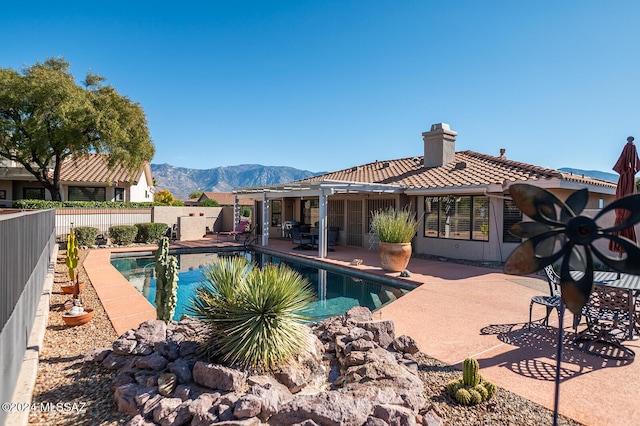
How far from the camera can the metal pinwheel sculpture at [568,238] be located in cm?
261

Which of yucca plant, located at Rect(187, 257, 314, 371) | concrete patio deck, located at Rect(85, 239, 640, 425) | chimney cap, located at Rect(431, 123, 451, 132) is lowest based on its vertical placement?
concrete patio deck, located at Rect(85, 239, 640, 425)

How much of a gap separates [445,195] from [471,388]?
1133cm

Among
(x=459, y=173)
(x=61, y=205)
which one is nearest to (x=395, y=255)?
(x=459, y=173)

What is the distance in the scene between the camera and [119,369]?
4355 millimetres

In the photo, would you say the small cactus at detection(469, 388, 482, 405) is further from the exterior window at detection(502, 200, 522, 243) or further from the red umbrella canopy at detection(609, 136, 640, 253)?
the exterior window at detection(502, 200, 522, 243)

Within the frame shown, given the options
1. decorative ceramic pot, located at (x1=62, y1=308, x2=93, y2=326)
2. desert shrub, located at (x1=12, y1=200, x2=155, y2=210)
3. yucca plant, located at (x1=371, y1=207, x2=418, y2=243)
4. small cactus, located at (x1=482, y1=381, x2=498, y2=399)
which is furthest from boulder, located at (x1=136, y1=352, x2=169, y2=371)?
desert shrub, located at (x1=12, y1=200, x2=155, y2=210)

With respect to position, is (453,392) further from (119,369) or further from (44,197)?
(44,197)

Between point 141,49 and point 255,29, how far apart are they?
734 cm

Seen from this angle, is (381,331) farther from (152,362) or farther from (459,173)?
(459,173)

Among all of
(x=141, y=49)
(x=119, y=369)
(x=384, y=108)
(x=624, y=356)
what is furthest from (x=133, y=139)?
(x=624, y=356)

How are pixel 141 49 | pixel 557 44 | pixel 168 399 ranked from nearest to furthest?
pixel 168 399, pixel 557 44, pixel 141 49

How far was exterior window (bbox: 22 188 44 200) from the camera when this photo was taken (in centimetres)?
2820

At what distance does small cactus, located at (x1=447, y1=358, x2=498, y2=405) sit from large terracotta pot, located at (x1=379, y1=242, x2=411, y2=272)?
6859 millimetres

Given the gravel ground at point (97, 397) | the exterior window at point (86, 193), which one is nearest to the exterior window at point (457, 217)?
the gravel ground at point (97, 397)
